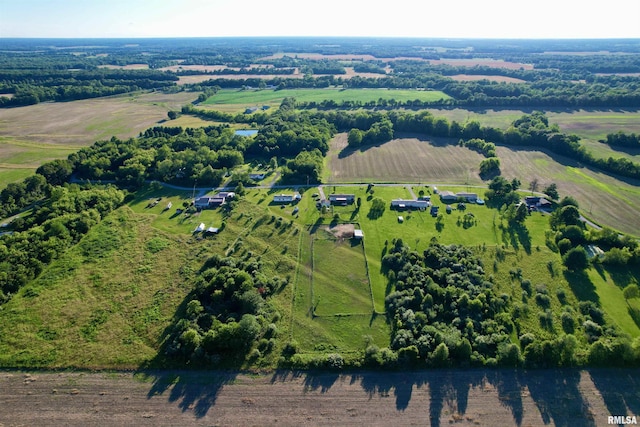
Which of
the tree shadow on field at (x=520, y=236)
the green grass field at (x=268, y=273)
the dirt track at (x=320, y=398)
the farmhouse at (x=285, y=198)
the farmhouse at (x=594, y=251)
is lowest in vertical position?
the dirt track at (x=320, y=398)

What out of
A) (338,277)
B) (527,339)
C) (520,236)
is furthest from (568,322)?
(338,277)

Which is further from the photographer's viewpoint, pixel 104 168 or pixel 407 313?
pixel 104 168

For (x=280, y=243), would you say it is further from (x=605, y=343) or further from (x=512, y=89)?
(x=512, y=89)

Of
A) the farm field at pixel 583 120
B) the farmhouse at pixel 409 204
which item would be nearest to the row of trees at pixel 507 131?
the farm field at pixel 583 120

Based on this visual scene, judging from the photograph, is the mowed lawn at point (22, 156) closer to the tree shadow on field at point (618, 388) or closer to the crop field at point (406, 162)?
the crop field at point (406, 162)

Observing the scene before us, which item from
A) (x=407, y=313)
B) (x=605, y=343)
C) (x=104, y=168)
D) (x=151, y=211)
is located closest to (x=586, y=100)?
(x=605, y=343)

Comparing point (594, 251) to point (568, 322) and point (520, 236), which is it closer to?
point (520, 236)
